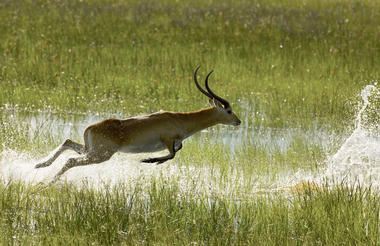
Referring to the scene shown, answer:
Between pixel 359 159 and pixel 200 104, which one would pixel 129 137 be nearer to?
pixel 359 159

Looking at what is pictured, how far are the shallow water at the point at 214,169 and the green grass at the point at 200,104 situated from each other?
56 mm

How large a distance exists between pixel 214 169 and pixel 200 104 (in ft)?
12.9

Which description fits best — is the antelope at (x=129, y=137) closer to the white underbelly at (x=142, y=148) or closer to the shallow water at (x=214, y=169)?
the white underbelly at (x=142, y=148)

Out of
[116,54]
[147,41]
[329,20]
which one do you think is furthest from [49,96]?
[329,20]

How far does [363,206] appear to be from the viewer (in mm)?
6621

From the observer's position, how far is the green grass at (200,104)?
6.13 m

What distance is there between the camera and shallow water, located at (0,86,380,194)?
7.91 meters

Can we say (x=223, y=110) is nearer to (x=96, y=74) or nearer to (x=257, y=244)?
(x=257, y=244)

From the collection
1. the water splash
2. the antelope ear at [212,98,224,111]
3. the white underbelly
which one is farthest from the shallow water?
the antelope ear at [212,98,224,111]

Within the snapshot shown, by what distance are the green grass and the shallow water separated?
0.06m

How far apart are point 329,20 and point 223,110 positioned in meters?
13.2

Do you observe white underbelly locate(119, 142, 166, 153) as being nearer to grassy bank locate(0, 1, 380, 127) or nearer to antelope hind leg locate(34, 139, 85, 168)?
antelope hind leg locate(34, 139, 85, 168)

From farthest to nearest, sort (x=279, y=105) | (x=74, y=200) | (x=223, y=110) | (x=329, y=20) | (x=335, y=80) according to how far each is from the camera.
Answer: (x=329, y=20) → (x=335, y=80) → (x=279, y=105) → (x=223, y=110) → (x=74, y=200)

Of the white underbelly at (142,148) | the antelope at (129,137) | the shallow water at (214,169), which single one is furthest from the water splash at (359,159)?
the white underbelly at (142,148)
